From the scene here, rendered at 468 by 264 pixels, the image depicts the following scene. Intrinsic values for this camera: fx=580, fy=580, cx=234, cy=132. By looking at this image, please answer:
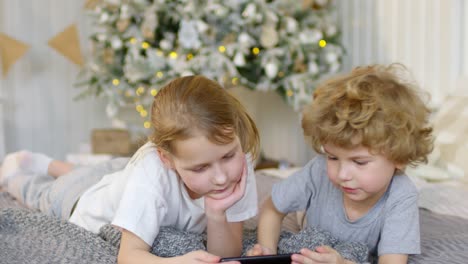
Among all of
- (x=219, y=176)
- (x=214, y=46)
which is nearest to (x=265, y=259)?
(x=219, y=176)

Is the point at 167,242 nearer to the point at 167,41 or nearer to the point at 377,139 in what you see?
the point at 377,139

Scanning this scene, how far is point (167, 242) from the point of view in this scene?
3.72 ft

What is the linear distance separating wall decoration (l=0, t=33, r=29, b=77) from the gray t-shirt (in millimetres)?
2534

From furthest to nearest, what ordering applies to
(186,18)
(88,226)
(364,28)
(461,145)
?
(364,28) < (186,18) < (461,145) < (88,226)

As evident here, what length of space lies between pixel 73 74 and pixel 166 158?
283cm

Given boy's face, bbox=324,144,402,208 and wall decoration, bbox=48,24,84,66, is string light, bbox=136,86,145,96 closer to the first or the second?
wall decoration, bbox=48,24,84,66

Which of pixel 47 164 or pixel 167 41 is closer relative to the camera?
pixel 47 164

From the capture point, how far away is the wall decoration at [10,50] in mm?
3398

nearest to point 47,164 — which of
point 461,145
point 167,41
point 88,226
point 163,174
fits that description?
point 88,226

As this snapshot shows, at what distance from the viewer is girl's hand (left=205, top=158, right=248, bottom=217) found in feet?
3.93

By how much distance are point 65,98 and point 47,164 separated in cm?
188

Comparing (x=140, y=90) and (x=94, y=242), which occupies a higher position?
(x=140, y=90)

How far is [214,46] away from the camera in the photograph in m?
2.99

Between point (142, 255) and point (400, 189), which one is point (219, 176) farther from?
point (400, 189)
